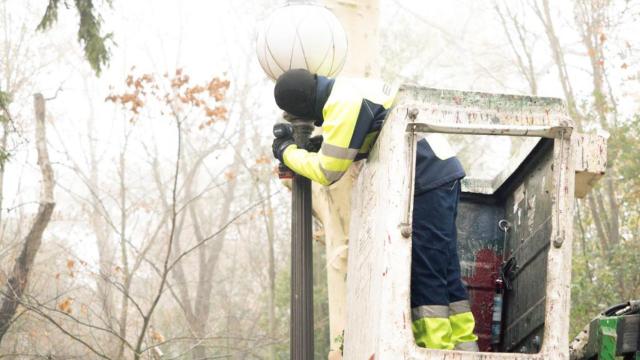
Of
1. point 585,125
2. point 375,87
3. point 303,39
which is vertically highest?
point 585,125

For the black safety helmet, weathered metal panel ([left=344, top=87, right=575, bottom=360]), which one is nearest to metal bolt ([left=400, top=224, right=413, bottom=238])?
weathered metal panel ([left=344, top=87, right=575, bottom=360])

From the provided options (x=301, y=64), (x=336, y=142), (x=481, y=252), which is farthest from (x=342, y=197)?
(x=336, y=142)

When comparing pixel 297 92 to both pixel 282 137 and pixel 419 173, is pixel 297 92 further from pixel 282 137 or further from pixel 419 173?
pixel 419 173

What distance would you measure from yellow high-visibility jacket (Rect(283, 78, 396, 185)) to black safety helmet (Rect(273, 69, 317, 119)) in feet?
0.68

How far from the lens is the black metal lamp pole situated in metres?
4.54

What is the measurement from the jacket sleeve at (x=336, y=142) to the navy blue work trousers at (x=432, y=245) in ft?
1.19

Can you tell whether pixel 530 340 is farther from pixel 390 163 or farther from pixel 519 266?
pixel 390 163

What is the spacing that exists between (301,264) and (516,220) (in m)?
1.21

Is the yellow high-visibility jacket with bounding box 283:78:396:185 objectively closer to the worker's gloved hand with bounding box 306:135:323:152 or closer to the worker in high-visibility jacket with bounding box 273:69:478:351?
the worker in high-visibility jacket with bounding box 273:69:478:351

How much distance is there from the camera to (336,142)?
409 centimetres

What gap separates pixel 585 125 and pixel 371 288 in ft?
32.9

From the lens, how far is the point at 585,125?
43.9 ft

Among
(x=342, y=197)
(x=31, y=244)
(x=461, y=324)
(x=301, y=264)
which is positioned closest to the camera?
(x=461, y=324)

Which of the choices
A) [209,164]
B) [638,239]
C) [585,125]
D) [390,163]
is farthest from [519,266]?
[209,164]
